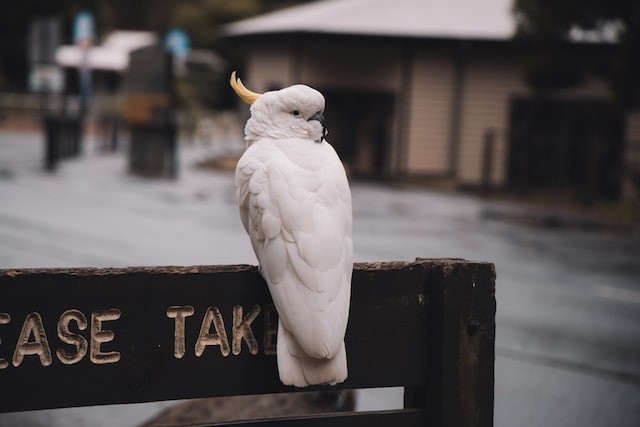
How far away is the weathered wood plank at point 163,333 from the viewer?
6.70 feet

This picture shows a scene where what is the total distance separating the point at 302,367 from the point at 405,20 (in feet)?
63.2

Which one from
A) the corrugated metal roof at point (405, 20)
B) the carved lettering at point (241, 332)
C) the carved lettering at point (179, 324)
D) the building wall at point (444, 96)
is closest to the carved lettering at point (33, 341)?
the carved lettering at point (179, 324)

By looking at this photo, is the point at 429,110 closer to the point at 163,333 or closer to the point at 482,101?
the point at 482,101

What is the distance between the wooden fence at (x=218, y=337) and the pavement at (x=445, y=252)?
10.0 feet

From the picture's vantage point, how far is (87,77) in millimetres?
23016

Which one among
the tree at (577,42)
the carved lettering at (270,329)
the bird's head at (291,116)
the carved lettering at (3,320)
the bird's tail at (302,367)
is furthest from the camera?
the tree at (577,42)

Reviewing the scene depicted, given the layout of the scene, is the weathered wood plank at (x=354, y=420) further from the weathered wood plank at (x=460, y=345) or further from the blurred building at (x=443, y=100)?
the blurred building at (x=443, y=100)

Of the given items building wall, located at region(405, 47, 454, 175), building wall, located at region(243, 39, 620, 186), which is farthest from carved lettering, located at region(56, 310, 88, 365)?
building wall, located at region(405, 47, 454, 175)

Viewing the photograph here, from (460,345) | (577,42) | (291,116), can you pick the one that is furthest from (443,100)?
(460,345)

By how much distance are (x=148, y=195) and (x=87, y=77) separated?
933 centimetres

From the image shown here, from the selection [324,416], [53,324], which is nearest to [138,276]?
[53,324]

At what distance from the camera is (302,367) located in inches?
83.5

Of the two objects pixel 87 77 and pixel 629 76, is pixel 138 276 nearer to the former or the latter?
pixel 629 76

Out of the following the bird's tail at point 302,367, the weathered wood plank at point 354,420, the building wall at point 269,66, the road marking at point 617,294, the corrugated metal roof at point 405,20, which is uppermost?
the corrugated metal roof at point 405,20
